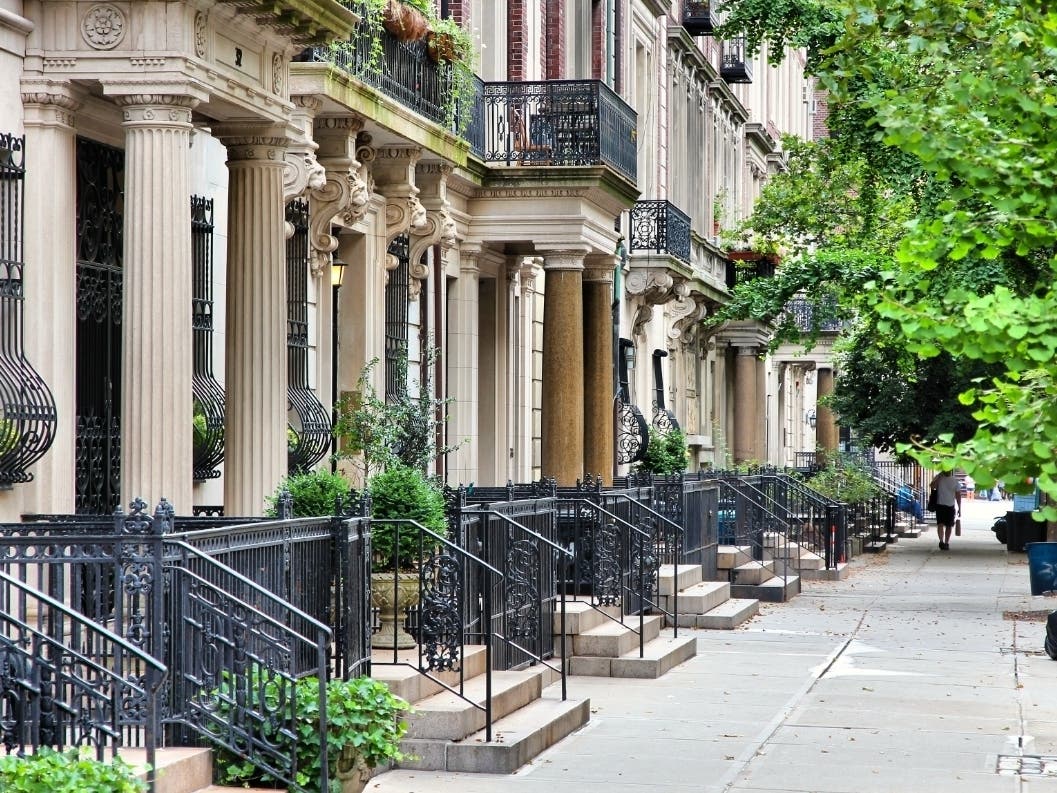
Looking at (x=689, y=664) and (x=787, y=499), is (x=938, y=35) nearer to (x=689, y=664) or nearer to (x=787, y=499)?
(x=689, y=664)

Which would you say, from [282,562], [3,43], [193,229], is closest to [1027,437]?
[282,562]

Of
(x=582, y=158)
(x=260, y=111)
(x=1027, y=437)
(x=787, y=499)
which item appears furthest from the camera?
(x=787, y=499)

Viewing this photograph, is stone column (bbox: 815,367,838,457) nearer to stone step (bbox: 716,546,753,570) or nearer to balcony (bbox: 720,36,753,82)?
balcony (bbox: 720,36,753,82)

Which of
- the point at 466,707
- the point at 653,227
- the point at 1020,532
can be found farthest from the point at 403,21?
the point at 1020,532

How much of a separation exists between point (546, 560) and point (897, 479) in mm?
45372

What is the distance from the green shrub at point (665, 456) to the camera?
2636cm

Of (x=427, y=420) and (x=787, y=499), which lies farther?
(x=787, y=499)

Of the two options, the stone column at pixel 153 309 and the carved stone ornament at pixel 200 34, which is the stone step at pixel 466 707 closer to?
the stone column at pixel 153 309

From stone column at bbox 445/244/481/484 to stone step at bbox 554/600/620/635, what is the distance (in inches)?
272

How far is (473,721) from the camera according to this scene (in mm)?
10992

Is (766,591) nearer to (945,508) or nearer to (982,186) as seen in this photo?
(945,508)

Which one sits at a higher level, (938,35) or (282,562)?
(938,35)

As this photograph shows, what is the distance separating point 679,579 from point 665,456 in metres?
6.88

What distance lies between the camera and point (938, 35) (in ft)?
32.7
